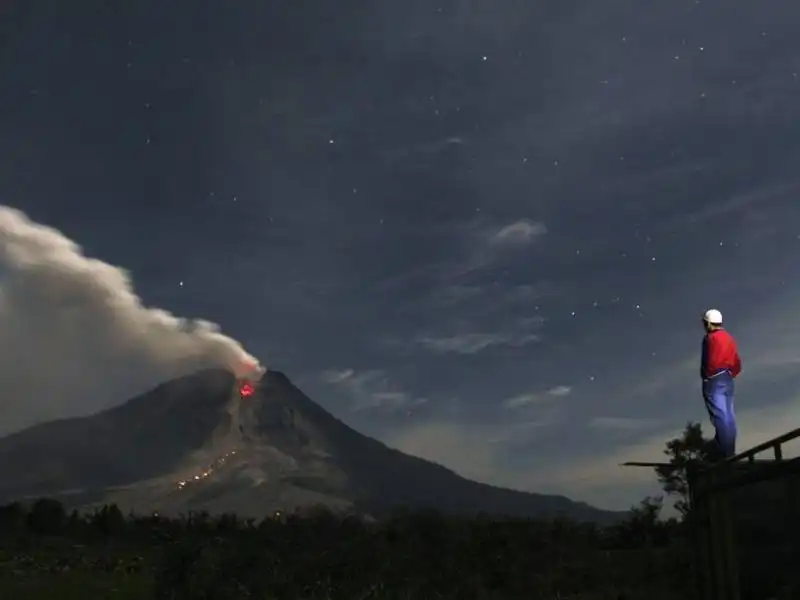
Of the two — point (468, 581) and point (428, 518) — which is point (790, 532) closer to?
point (468, 581)

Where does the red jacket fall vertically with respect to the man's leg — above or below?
above

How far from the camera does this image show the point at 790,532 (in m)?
6.66

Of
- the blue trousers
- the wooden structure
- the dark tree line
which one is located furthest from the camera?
the dark tree line

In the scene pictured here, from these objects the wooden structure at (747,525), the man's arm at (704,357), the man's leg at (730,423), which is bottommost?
the wooden structure at (747,525)

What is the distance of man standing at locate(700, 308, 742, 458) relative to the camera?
9945 mm

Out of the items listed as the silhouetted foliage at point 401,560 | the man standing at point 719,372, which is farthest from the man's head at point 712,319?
the silhouetted foliage at point 401,560

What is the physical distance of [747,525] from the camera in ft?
→ 25.4

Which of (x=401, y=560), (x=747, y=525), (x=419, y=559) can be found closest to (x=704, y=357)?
(x=747, y=525)

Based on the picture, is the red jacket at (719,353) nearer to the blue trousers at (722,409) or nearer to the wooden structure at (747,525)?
the blue trousers at (722,409)

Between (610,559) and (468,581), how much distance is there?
7677 mm

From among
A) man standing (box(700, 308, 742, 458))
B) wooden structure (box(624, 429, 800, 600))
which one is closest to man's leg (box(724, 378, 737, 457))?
man standing (box(700, 308, 742, 458))

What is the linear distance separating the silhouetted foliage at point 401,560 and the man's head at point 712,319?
961 inches

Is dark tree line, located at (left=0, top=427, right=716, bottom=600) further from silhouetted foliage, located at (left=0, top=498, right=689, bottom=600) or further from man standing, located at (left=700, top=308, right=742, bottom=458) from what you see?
man standing, located at (left=700, top=308, right=742, bottom=458)

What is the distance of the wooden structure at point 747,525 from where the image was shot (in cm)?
663
